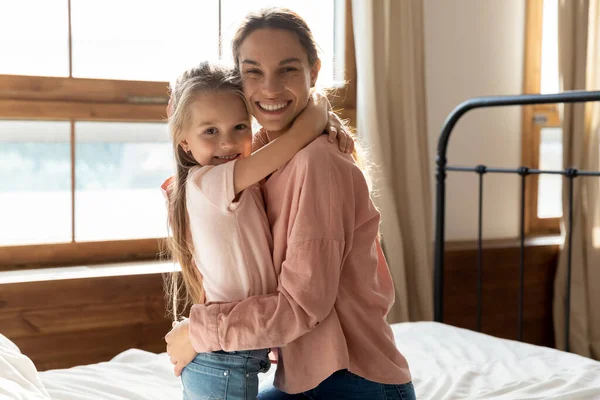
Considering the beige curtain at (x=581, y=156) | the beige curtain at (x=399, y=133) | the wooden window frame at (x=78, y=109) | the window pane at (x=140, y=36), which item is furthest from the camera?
the beige curtain at (x=581, y=156)

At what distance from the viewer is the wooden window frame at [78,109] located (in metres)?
2.50

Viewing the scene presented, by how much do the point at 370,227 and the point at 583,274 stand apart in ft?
8.67

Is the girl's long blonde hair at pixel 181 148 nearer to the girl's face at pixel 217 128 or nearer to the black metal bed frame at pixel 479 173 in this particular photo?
the girl's face at pixel 217 128

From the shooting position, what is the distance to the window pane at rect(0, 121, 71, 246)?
8.38ft

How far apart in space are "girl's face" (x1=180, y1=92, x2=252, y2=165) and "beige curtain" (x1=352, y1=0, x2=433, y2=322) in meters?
1.74

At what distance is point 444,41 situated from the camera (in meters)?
3.32

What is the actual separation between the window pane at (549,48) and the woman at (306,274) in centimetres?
270

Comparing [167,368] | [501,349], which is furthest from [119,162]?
[501,349]

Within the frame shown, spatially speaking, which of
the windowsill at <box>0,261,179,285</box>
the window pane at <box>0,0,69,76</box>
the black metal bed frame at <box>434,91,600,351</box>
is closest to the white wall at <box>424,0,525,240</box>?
the black metal bed frame at <box>434,91,600,351</box>

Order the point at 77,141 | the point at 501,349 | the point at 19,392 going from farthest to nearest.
Answer: 1. the point at 77,141
2. the point at 501,349
3. the point at 19,392

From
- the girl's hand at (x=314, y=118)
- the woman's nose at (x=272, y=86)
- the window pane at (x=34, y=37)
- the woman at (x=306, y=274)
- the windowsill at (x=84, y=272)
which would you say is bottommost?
the windowsill at (x=84, y=272)

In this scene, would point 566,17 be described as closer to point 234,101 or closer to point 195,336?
point 234,101

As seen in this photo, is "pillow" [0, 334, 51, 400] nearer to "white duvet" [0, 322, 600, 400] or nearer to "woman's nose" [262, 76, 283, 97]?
"white duvet" [0, 322, 600, 400]

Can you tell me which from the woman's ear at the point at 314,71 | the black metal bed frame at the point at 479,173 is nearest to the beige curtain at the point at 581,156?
the black metal bed frame at the point at 479,173
